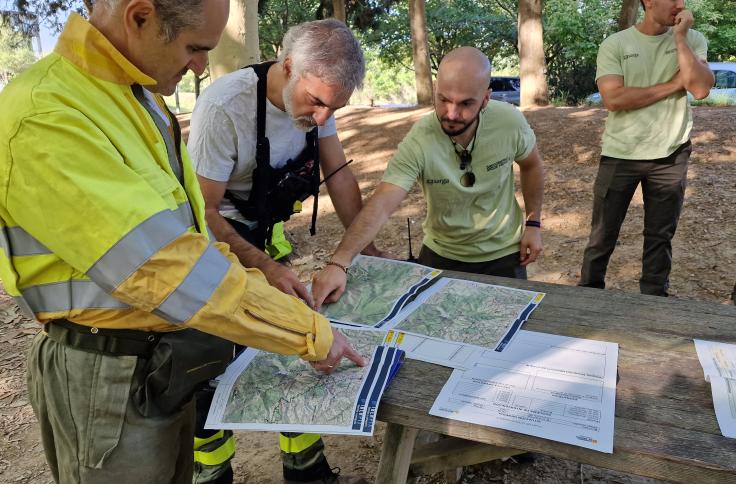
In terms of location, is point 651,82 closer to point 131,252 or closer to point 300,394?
point 300,394

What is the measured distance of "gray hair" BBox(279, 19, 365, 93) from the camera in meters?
1.89

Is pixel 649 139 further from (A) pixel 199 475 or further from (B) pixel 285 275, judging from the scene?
(A) pixel 199 475

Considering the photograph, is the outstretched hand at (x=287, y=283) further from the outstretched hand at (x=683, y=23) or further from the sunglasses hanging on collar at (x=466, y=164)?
the outstretched hand at (x=683, y=23)

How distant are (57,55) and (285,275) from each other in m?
0.98

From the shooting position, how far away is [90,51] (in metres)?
1.15

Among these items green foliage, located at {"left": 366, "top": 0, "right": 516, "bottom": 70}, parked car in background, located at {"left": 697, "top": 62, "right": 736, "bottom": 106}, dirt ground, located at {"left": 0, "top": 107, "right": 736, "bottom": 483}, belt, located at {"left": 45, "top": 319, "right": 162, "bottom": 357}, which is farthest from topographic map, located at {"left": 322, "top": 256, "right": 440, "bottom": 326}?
green foliage, located at {"left": 366, "top": 0, "right": 516, "bottom": 70}

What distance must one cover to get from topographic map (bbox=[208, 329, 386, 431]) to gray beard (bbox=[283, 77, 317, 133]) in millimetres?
875

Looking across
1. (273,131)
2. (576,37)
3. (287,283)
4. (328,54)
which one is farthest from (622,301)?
(576,37)

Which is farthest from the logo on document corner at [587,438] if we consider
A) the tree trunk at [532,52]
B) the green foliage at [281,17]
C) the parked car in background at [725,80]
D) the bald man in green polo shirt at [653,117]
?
the green foliage at [281,17]

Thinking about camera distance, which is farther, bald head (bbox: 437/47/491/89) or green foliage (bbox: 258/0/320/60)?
green foliage (bbox: 258/0/320/60)

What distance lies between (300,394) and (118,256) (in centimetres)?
61

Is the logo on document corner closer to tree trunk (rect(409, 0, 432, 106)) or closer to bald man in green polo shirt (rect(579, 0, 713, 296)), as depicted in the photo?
bald man in green polo shirt (rect(579, 0, 713, 296))

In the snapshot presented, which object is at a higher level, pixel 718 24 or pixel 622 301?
pixel 718 24

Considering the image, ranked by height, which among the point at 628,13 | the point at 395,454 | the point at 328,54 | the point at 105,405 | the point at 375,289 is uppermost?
the point at 628,13
